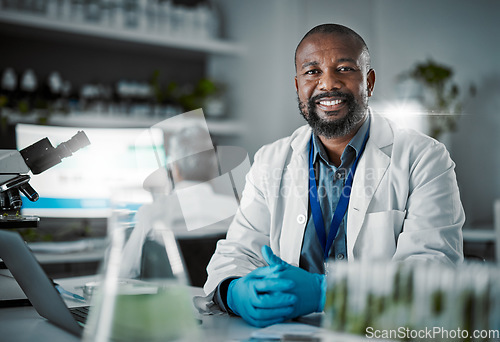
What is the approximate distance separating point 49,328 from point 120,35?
93.8 inches

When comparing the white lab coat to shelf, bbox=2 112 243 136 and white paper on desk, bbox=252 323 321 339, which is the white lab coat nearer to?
white paper on desk, bbox=252 323 321 339

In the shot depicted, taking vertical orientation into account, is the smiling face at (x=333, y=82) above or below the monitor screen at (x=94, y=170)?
above

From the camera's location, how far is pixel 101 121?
283cm

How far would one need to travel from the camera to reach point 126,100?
3016 millimetres

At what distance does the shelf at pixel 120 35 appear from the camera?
2602 mm

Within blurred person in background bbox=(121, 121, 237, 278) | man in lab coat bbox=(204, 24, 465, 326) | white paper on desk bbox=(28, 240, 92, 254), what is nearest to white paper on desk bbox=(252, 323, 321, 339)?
man in lab coat bbox=(204, 24, 465, 326)

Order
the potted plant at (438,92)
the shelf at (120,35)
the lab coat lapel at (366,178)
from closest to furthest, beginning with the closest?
the lab coat lapel at (366,178), the shelf at (120,35), the potted plant at (438,92)

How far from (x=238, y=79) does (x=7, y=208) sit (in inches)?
97.6

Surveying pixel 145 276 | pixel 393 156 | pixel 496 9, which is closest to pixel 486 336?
pixel 145 276

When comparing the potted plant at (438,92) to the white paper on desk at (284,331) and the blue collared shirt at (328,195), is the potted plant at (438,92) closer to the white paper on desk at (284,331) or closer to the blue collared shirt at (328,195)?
the blue collared shirt at (328,195)

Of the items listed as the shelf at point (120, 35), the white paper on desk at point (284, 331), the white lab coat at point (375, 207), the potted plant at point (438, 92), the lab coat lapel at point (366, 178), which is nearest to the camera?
the white paper on desk at point (284, 331)

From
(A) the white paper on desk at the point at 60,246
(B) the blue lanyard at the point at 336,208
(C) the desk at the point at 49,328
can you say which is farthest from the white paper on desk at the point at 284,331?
(A) the white paper on desk at the point at 60,246

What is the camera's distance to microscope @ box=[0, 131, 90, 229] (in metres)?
0.95

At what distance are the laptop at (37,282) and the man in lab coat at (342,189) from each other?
0.33 m
